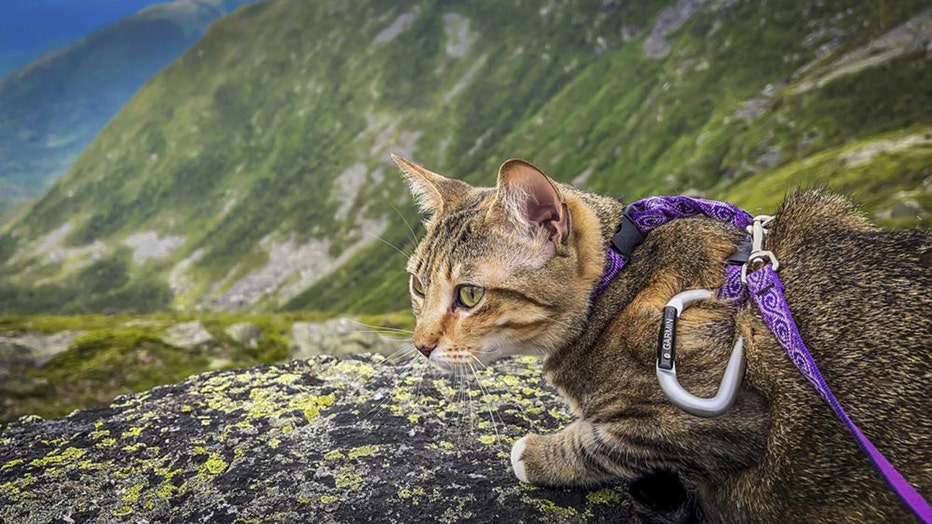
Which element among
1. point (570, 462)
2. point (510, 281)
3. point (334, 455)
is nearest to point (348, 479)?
point (334, 455)

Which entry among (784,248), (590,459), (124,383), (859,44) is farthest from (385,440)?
(859,44)

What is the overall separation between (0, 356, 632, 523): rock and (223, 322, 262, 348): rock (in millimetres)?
24377

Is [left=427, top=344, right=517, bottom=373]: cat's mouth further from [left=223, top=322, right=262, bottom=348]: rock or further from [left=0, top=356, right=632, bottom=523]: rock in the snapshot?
[left=223, top=322, right=262, bottom=348]: rock

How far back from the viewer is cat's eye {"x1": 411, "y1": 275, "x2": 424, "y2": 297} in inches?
275

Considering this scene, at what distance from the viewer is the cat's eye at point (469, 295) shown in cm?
604

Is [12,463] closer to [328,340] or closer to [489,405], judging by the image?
[489,405]

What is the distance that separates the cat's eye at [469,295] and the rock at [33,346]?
2820cm

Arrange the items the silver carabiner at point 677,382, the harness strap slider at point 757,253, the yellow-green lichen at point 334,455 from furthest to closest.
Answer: the yellow-green lichen at point 334,455 < the harness strap slider at point 757,253 < the silver carabiner at point 677,382

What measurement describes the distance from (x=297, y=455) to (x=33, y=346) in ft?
97.1

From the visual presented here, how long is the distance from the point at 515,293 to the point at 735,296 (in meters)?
2.15

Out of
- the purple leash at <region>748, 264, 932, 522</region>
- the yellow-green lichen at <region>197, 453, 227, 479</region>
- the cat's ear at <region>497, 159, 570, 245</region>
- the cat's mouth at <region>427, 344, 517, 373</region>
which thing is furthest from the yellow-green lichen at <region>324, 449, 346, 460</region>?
the purple leash at <region>748, 264, 932, 522</region>

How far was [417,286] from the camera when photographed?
714 centimetres

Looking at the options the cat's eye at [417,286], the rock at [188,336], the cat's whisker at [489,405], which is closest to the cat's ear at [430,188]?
the cat's eye at [417,286]

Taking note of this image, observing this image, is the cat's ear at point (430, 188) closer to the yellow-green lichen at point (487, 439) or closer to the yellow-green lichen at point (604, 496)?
the yellow-green lichen at point (487, 439)
